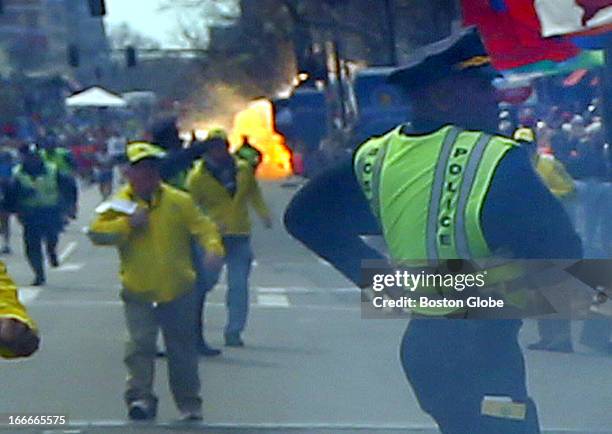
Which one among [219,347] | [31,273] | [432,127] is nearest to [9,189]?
[31,273]

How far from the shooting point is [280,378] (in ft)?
34.8

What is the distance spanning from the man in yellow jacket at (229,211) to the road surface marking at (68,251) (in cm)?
964

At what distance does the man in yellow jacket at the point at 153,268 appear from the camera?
353 inches

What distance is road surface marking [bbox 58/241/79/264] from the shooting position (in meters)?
22.4

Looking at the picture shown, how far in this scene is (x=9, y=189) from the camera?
18.4 m

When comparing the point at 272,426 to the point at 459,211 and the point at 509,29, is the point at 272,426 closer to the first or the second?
the point at 509,29

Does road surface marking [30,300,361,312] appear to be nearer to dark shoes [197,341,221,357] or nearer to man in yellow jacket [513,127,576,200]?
A: man in yellow jacket [513,127,576,200]

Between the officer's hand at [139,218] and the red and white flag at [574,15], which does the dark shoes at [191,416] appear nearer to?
the officer's hand at [139,218]

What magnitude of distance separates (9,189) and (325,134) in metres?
8.95

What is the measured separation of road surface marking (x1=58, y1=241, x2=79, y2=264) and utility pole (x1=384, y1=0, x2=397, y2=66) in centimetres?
568

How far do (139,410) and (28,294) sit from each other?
8003 millimetres

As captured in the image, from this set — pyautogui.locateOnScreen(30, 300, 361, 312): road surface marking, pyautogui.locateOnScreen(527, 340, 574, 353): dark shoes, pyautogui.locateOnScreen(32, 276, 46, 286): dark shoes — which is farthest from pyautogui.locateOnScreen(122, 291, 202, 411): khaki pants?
pyautogui.locateOnScreen(32, 276, 46, 286): dark shoes

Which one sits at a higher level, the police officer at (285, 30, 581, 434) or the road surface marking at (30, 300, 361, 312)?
the police officer at (285, 30, 581, 434)

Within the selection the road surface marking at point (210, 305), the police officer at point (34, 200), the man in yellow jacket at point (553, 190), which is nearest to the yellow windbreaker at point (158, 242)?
the man in yellow jacket at point (553, 190)
